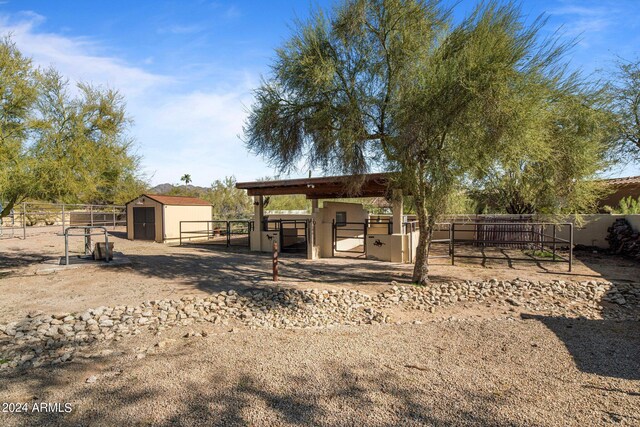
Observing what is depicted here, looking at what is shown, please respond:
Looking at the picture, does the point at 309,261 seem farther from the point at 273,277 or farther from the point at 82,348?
the point at 82,348

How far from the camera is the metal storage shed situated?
1834 centimetres

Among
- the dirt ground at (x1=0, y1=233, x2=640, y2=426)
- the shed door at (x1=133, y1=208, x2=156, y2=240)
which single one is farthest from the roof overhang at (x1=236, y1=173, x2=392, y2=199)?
the shed door at (x1=133, y1=208, x2=156, y2=240)

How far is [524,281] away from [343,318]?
5.10m

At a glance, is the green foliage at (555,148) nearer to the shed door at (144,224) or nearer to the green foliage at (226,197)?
the shed door at (144,224)

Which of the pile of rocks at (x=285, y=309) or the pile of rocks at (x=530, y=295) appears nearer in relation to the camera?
the pile of rocks at (x=285, y=309)

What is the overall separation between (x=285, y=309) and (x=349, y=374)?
306 centimetres

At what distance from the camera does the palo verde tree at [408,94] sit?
265 inches

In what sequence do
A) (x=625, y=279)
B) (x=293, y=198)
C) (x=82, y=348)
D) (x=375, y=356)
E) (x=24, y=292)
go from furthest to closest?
(x=293, y=198), (x=625, y=279), (x=24, y=292), (x=82, y=348), (x=375, y=356)

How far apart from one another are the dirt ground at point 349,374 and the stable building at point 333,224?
4380 mm

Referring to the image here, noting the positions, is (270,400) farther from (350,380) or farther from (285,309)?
(285,309)

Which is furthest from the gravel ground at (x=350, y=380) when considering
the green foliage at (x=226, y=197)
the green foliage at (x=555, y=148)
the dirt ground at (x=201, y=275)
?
the green foliage at (x=226, y=197)

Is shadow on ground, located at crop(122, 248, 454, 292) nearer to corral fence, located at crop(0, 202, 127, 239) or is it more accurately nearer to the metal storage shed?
the metal storage shed

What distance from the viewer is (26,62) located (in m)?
8.68

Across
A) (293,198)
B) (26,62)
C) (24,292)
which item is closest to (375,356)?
(24,292)
